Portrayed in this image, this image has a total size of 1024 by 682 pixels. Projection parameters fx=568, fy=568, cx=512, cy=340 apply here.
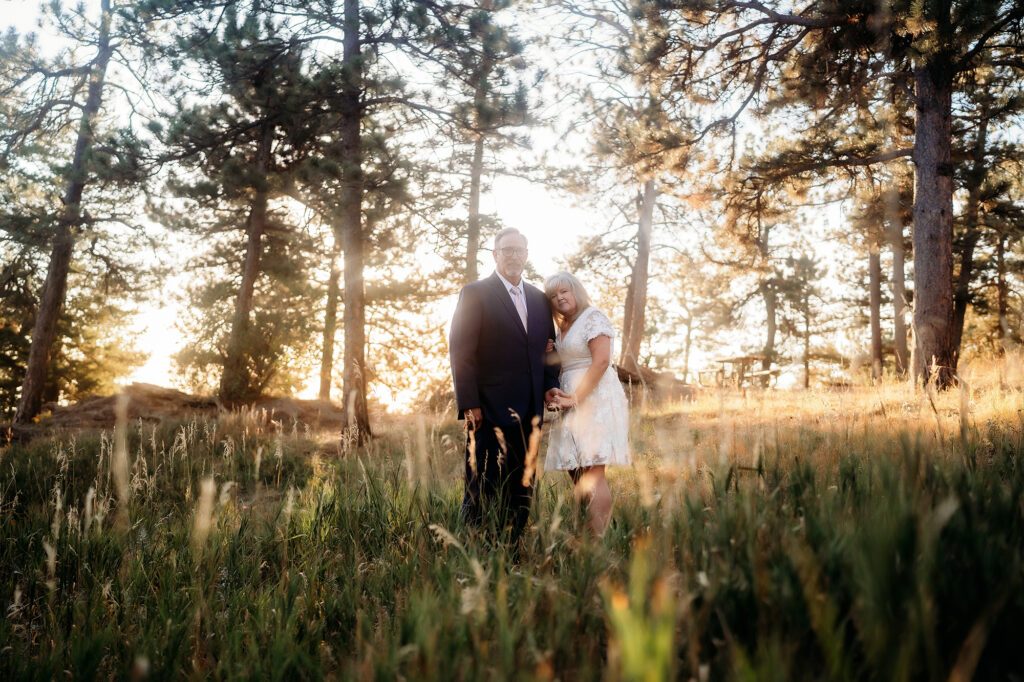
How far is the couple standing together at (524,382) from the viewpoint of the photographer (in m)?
3.29

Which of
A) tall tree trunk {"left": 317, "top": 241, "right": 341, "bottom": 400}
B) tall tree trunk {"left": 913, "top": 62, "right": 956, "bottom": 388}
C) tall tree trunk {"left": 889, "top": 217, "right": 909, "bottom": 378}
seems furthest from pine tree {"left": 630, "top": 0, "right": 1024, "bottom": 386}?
tall tree trunk {"left": 317, "top": 241, "right": 341, "bottom": 400}

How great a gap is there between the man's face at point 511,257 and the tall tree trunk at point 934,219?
23.6 ft

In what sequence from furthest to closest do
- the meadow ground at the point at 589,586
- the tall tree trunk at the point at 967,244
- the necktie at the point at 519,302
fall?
the tall tree trunk at the point at 967,244 → the necktie at the point at 519,302 → the meadow ground at the point at 589,586

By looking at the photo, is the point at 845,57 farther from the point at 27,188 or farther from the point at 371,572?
the point at 27,188

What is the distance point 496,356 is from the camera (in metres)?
3.45

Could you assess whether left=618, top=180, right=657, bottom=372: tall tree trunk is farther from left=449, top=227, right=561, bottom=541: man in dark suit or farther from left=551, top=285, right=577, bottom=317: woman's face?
left=449, top=227, right=561, bottom=541: man in dark suit

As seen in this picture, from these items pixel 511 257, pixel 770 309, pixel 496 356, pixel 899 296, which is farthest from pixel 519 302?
pixel 770 309

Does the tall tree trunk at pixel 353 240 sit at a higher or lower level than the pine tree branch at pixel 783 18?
lower

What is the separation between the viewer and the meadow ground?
113 centimetres

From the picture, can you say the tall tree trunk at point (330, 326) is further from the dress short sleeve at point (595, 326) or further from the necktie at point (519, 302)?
the dress short sleeve at point (595, 326)

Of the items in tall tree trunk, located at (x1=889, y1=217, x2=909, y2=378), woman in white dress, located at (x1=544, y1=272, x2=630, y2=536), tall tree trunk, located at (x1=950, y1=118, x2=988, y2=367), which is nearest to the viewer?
woman in white dress, located at (x1=544, y1=272, x2=630, y2=536)

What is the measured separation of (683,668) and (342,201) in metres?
8.13

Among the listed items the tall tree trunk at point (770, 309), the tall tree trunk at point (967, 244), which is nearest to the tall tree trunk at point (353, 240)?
the tall tree trunk at point (967, 244)

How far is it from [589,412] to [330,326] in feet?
53.7
